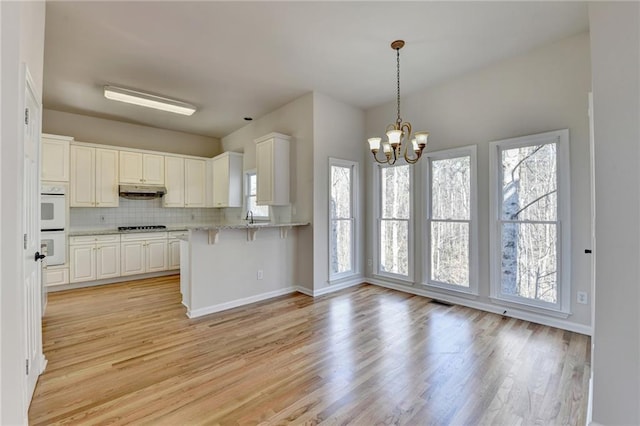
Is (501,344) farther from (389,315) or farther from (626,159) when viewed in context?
(626,159)

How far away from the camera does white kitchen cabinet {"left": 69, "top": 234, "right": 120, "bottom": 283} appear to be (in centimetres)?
469

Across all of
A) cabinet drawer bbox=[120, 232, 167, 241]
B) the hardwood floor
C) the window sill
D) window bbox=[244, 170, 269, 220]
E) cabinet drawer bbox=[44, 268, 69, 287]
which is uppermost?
window bbox=[244, 170, 269, 220]

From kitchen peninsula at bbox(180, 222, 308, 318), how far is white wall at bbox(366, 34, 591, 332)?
6.88 feet

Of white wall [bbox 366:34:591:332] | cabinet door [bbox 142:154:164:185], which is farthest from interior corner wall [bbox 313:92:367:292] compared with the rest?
cabinet door [bbox 142:154:164:185]

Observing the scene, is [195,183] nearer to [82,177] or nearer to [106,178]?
[106,178]

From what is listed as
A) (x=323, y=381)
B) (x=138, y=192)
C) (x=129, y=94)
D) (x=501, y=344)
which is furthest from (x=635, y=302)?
(x=138, y=192)

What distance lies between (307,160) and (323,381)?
3095 millimetres

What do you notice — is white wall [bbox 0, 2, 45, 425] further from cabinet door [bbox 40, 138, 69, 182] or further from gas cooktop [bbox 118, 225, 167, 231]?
gas cooktop [bbox 118, 225, 167, 231]

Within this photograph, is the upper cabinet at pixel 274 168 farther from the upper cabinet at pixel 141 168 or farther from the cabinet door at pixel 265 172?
the upper cabinet at pixel 141 168

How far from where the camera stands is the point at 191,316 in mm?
3461

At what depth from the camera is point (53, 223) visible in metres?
4.34

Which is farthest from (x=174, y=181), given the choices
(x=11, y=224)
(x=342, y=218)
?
(x=11, y=224)

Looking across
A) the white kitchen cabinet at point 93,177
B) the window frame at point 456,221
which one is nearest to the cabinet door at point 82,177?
the white kitchen cabinet at point 93,177

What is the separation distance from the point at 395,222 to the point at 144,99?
13.9 ft
